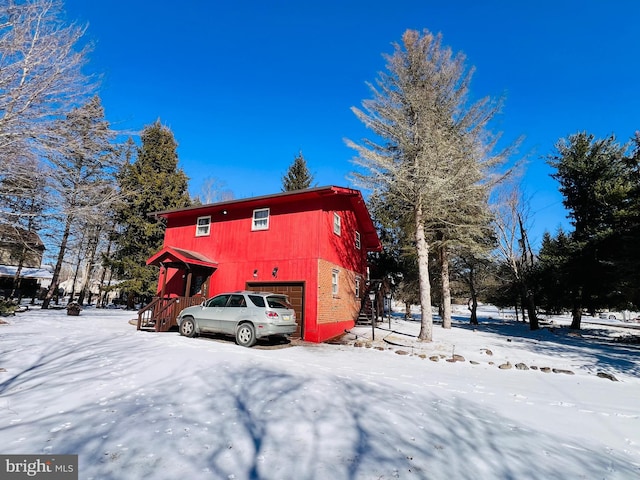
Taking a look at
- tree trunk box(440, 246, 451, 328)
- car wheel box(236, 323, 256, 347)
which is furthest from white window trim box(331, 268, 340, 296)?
tree trunk box(440, 246, 451, 328)

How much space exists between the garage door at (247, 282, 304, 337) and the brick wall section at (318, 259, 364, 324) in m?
0.80

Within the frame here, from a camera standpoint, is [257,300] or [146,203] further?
[146,203]

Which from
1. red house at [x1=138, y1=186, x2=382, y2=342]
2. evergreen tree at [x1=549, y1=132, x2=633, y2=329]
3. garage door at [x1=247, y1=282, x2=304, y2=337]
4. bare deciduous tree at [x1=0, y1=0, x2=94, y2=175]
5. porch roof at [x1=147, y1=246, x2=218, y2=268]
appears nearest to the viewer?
bare deciduous tree at [x1=0, y1=0, x2=94, y2=175]

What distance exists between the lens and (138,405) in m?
4.72

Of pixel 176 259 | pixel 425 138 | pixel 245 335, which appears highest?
pixel 425 138

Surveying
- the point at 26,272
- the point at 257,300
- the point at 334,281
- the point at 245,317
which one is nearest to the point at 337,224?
the point at 334,281

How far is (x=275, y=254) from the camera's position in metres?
14.5

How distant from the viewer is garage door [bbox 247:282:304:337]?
13250mm

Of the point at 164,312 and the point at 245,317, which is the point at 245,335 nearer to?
the point at 245,317

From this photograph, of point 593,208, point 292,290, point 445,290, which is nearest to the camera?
point 292,290

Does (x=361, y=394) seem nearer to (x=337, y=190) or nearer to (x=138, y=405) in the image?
(x=138, y=405)

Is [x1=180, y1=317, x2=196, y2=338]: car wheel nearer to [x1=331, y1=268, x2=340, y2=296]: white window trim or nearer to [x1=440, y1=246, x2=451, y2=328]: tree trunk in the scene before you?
[x1=331, y1=268, x2=340, y2=296]: white window trim

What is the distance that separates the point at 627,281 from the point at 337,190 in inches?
656

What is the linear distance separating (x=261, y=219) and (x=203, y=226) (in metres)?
3.91
